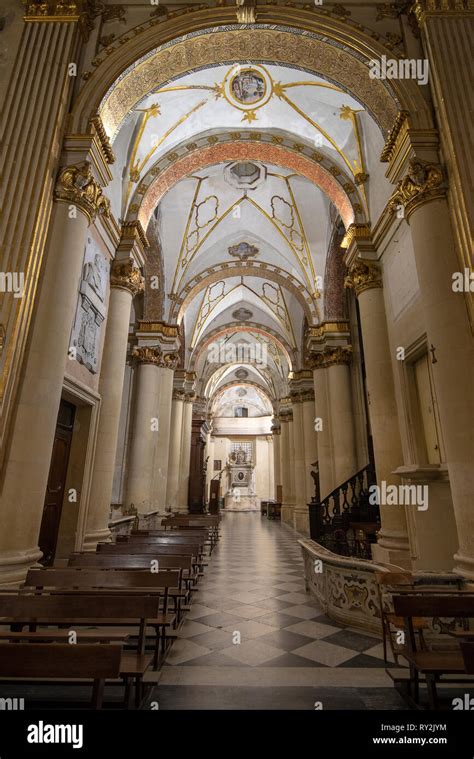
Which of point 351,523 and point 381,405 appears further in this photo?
point 351,523

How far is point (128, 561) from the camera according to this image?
174 inches

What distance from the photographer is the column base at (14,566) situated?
3.63 metres

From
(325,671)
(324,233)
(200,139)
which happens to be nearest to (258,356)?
(324,233)

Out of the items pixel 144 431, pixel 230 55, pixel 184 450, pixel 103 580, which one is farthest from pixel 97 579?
pixel 184 450

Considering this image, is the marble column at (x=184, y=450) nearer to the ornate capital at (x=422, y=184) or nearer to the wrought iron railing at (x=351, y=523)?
the wrought iron railing at (x=351, y=523)

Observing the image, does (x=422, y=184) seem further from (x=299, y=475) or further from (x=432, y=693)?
(x=299, y=475)

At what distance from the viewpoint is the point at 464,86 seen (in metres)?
4.91

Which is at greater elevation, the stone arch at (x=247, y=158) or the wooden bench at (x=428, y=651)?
the stone arch at (x=247, y=158)

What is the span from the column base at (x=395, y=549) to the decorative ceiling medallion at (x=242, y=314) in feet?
49.0

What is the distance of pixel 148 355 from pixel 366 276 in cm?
653

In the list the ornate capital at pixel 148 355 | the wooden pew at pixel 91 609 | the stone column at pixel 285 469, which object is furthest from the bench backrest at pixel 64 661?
the stone column at pixel 285 469

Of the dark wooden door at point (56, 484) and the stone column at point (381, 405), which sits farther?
the stone column at point (381, 405)

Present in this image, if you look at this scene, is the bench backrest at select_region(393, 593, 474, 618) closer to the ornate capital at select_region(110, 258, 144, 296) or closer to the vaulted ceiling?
the ornate capital at select_region(110, 258, 144, 296)

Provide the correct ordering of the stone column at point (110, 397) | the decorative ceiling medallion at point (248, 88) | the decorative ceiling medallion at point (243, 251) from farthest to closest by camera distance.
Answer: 1. the decorative ceiling medallion at point (243, 251)
2. the decorative ceiling medallion at point (248, 88)
3. the stone column at point (110, 397)
